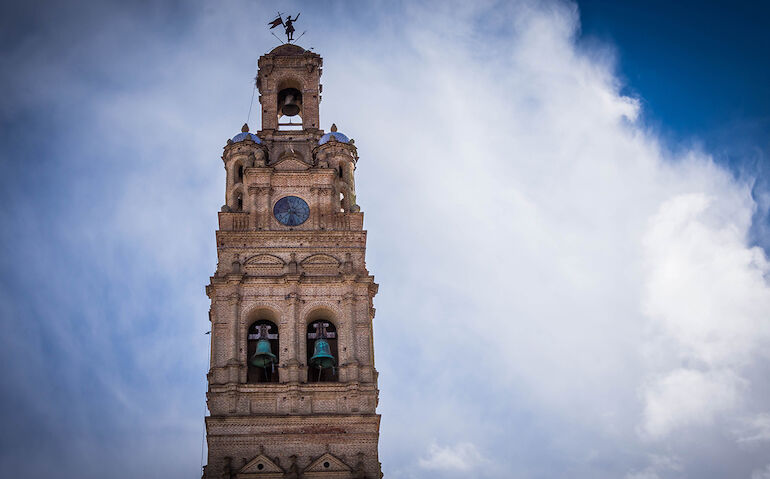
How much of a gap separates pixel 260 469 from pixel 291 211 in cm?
1409

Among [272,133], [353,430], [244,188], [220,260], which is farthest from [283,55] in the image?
[353,430]

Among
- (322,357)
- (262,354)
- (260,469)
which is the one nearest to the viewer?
(260,469)

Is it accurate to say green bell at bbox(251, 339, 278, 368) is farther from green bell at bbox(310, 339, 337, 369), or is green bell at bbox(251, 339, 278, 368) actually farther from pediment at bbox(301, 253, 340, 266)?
pediment at bbox(301, 253, 340, 266)

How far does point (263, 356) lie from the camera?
56188mm

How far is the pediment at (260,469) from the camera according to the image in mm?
52219

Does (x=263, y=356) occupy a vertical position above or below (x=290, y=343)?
below

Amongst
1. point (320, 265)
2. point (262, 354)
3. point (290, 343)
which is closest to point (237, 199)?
point (320, 265)

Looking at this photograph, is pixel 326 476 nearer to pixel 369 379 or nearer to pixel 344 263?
pixel 369 379

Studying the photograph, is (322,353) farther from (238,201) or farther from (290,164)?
(290,164)

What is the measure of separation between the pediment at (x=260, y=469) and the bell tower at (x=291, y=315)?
0.14 ft

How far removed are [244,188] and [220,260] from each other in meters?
4.70

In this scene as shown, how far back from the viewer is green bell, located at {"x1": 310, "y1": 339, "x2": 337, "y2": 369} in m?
56.1

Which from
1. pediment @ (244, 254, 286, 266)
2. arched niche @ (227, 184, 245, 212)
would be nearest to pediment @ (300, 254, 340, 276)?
pediment @ (244, 254, 286, 266)

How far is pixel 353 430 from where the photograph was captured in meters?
53.9
